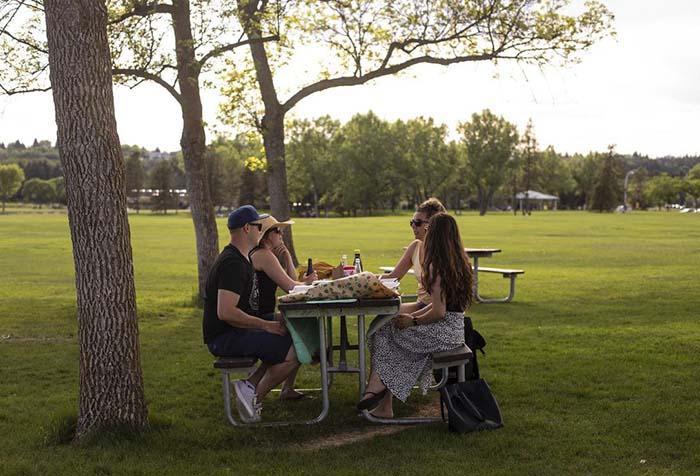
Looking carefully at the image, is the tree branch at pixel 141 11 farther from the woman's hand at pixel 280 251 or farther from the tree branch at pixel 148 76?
the woman's hand at pixel 280 251

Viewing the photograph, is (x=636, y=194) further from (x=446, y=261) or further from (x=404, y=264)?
(x=446, y=261)

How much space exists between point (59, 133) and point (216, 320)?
6.42ft

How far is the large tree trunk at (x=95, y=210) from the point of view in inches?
248

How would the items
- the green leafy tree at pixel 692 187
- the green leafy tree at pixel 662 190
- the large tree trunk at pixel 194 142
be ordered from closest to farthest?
the large tree trunk at pixel 194 142, the green leafy tree at pixel 692 187, the green leafy tree at pixel 662 190

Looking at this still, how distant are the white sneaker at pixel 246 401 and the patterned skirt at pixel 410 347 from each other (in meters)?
1.06

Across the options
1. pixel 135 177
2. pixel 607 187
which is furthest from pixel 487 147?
pixel 135 177

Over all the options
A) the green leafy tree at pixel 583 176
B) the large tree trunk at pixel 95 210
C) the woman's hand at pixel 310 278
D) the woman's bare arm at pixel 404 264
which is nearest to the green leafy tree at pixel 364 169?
the green leafy tree at pixel 583 176

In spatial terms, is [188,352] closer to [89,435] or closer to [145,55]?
[89,435]

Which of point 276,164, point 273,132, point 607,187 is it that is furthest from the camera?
point 607,187

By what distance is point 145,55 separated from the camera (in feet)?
51.4

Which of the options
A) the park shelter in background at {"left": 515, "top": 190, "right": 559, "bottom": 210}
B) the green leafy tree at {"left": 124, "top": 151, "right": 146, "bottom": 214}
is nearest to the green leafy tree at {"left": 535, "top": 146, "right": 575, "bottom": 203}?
the park shelter in background at {"left": 515, "top": 190, "right": 559, "bottom": 210}

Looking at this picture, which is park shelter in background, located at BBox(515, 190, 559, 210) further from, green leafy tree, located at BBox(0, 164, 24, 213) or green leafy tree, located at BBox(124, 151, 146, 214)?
green leafy tree, located at BBox(0, 164, 24, 213)

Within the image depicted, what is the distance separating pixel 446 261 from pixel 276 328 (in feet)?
5.01

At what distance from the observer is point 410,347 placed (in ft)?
24.0
